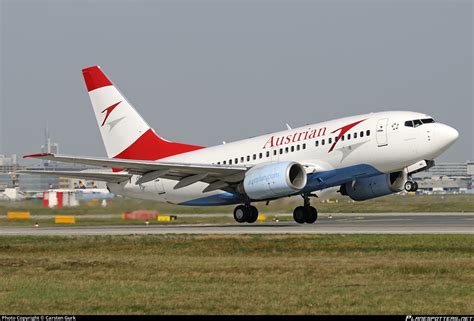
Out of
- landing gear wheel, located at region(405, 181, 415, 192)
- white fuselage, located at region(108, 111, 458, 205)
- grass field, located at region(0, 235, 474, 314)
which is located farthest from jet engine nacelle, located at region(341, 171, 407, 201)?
grass field, located at region(0, 235, 474, 314)

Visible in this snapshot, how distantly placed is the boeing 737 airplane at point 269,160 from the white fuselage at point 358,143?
0.05 meters

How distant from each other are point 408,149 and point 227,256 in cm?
1649

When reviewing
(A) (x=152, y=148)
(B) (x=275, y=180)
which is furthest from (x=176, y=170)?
(A) (x=152, y=148)

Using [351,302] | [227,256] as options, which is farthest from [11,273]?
[351,302]

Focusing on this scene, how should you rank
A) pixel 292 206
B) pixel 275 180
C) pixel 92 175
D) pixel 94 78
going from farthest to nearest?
pixel 94 78 → pixel 292 206 → pixel 92 175 → pixel 275 180

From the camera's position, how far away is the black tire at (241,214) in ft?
151

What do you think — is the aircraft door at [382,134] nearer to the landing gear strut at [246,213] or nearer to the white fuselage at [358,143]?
→ the white fuselage at [358,143]

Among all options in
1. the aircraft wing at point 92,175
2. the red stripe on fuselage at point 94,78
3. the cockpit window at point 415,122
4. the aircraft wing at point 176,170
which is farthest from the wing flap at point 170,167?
the cockpit window at point 415,122

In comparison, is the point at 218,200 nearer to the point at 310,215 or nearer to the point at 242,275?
the point at 310,215

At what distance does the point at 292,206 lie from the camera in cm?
4834

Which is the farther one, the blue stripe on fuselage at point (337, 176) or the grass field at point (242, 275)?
the blue stripe on fuselage at point (337, 176)

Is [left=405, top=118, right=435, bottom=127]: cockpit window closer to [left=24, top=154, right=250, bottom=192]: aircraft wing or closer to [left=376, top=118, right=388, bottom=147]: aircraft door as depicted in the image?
[left=376, top=118, right=388, bottom=147]: aircraft door

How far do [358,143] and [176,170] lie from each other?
9069 millimetres

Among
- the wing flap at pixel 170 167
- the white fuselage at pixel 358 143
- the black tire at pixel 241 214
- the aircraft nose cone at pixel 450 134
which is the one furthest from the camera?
the black tire at pixel 241 214
